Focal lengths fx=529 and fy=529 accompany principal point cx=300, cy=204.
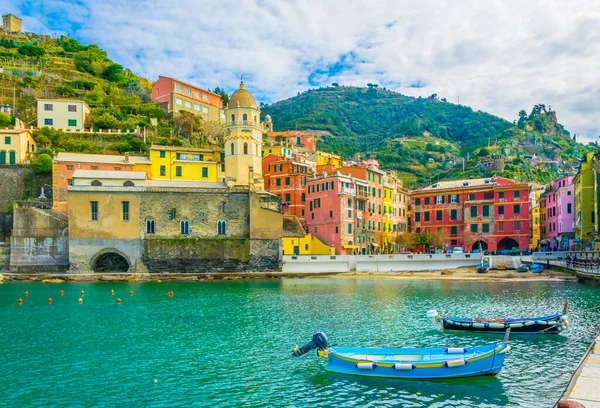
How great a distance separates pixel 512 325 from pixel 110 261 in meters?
43.2

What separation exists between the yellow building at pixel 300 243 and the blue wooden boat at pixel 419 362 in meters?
42.6

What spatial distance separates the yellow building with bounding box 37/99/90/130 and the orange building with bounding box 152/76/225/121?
15897 mm

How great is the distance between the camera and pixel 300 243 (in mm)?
62250

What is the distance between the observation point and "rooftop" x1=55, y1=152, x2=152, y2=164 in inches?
2419

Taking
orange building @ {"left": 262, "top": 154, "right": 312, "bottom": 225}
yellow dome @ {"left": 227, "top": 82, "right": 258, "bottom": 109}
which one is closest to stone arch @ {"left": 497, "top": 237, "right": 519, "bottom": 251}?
orange building @ {"left": 262, "top": 154, "right": 312, "bottom": 225}

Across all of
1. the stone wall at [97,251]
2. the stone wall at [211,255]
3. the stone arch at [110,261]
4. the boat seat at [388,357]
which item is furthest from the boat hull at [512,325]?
the stone arch at [110,261]

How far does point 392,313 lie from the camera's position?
30906 millimetres

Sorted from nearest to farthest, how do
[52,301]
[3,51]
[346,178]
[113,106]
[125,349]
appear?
[125,349] → [52,301] → [346,178] → [113,106] → [3,51]

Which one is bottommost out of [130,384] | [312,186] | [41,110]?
[130,384]

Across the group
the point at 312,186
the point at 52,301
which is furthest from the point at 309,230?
the point at 52,301

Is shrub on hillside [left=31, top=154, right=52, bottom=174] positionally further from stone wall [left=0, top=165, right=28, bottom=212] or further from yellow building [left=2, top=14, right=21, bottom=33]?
yellow building [left=2, top=14, right=21, bottom=33]

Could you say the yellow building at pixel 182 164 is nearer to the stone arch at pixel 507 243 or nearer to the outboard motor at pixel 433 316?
the stone arch at pixel 507 243

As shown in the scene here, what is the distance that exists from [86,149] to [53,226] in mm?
17171

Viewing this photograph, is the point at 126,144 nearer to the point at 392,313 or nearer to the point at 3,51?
the point at 3,51
